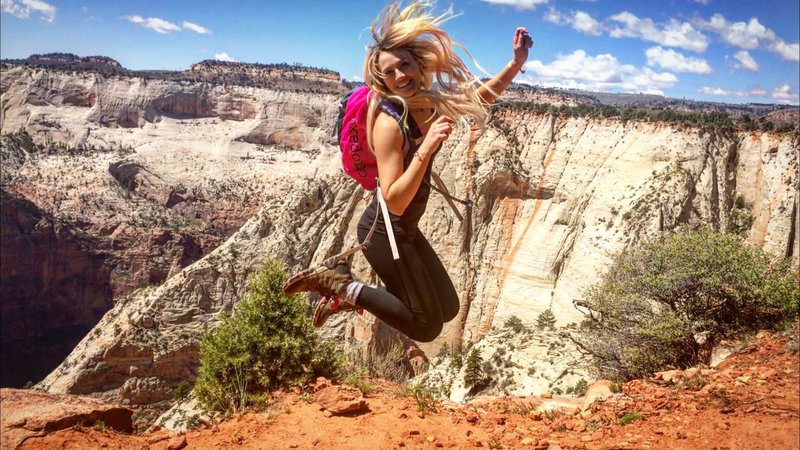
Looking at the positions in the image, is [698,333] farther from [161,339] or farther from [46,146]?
[46,146]

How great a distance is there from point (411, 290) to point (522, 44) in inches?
76.1

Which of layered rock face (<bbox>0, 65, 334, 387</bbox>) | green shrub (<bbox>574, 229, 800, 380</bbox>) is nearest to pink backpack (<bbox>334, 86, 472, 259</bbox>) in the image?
green shrub (<bbox>574, 229, 800, 380</bbox>)

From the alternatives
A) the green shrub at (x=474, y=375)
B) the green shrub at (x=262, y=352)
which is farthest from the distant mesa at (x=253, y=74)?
the green shrub at (x=262, y=352)

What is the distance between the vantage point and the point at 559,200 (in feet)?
82.4

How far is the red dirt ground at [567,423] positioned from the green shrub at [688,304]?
1740 millimetres

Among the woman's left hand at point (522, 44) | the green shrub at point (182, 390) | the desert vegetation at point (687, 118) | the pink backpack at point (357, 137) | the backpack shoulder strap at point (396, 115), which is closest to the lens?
the backpack shoulder strap at point (396, 115)

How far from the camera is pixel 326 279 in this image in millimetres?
4039

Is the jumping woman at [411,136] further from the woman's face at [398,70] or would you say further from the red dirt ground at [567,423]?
the red dirt ground at [567,423]

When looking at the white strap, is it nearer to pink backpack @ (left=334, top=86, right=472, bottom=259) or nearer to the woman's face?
pink backpack @ (left=334, top=86, right=472, bottom=259)

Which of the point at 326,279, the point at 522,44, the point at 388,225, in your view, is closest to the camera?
the point at 388,225

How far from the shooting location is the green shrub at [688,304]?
8039 mm

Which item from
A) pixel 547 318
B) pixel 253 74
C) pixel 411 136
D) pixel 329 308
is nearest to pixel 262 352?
pixel 329 308

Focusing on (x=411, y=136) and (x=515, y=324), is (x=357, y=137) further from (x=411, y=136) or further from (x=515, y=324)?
(x=515, y=324)

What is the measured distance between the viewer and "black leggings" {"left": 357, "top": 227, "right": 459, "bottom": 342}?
3.60 metres
